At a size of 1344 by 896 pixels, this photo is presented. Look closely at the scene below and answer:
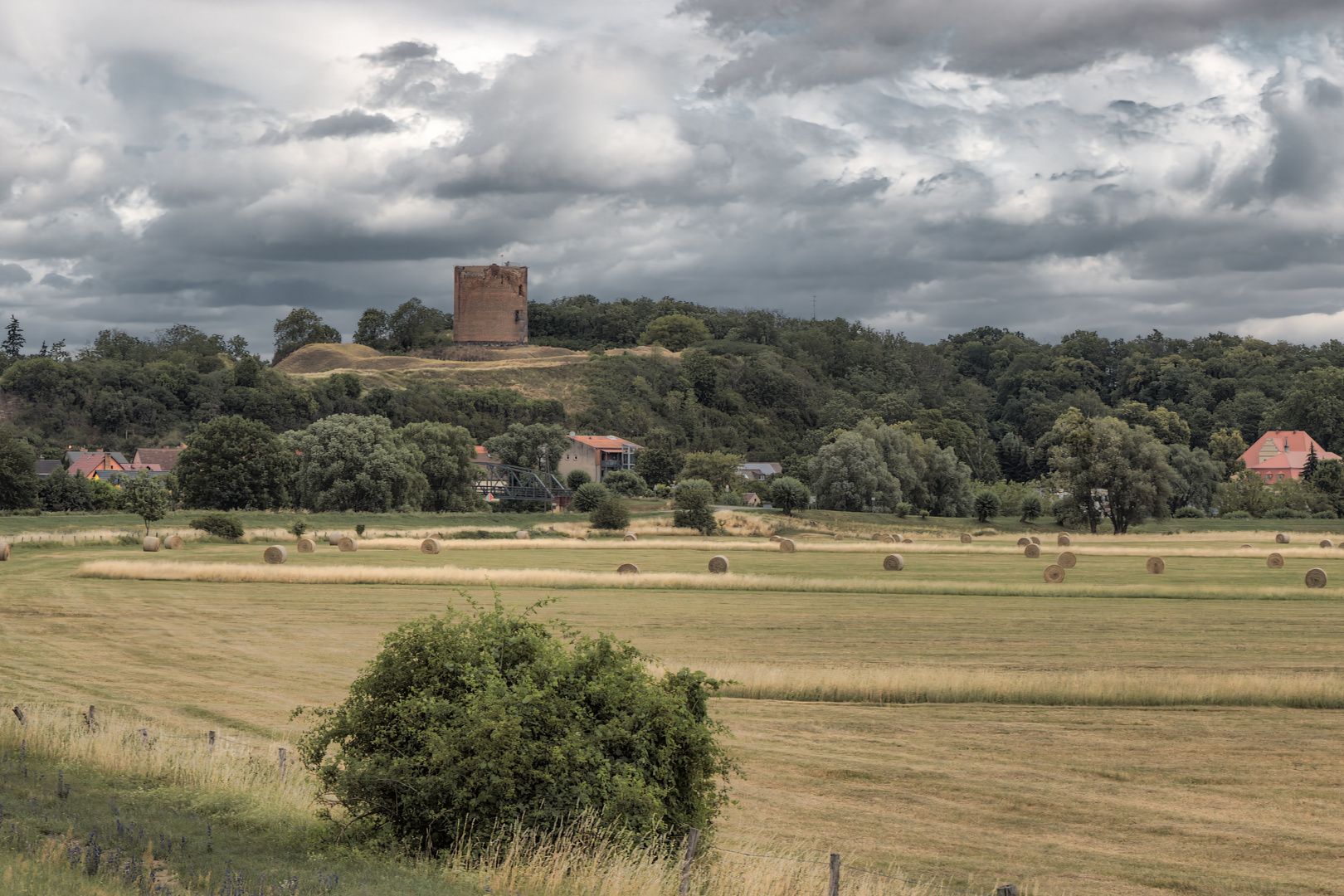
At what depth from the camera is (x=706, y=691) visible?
36.9 feet

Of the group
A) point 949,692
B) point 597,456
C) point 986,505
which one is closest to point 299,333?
point 597,456

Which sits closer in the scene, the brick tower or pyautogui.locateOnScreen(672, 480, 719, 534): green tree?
pyautogui.locateOnScreen(672, 480, 719, 534): green tree

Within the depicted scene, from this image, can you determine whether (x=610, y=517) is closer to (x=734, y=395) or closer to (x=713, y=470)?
(x=713, y=470)

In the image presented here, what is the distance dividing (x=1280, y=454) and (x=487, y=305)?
11204 cm

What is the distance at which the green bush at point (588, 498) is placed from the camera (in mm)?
86075

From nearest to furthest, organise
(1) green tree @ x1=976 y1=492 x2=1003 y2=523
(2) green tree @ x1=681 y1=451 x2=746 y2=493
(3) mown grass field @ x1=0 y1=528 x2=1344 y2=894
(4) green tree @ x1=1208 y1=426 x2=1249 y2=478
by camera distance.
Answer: (3) mown grass field @ x1=0 y1=528 x2=1344 y2=894 → (1) green tree @ x1=976 y1=492 x2=1003 y2=523 → (2) green tree @ x1=681 y1=451 x2=746 y2=493 → (4) green tree @ x1=1208 y1=426 x2=1249 y2=478

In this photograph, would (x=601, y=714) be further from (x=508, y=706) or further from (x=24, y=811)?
(x=24, y=811)

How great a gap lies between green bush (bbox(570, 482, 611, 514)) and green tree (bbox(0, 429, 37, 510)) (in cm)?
3800

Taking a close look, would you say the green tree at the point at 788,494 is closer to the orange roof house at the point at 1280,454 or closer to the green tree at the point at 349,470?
the green tree at the point at 349,470

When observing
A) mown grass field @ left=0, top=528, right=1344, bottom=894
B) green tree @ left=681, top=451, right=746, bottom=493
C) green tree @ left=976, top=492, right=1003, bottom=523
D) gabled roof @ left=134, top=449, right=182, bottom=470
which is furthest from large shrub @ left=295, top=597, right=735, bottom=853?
gabled roof @ left=134, top=449, right=182, bottom=470

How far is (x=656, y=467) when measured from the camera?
117062mm

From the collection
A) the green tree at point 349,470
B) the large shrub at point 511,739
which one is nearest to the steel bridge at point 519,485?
the green tree at point 349,470

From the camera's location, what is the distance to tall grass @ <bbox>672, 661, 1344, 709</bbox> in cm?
2012

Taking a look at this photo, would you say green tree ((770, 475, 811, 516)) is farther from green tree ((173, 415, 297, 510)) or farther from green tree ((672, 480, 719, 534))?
green tree ((173, 415, 297, 510))
